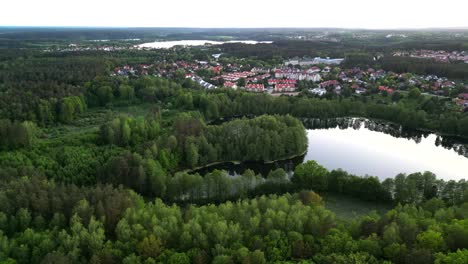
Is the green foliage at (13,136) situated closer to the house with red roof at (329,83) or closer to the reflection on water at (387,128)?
the reflection on water at (387,128)

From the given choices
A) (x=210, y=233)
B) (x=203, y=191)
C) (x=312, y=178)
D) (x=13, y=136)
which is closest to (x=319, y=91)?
(x=312, y=178)

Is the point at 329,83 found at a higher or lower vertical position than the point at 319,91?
higher

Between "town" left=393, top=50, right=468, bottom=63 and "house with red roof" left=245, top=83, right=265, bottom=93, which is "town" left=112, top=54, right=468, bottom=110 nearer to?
"house with red roof" left=245, top=83, right=265, bottom=93

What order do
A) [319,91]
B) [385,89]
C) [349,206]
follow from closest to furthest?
1. [349,206]
2. [385,89]
3. [319,91]

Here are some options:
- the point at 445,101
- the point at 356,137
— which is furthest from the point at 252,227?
the point at 445,101

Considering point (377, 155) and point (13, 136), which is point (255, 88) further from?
point (13, 136)

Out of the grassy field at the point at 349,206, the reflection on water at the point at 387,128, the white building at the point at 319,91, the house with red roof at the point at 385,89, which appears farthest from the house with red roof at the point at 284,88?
the grassy field at the point at 349,206
